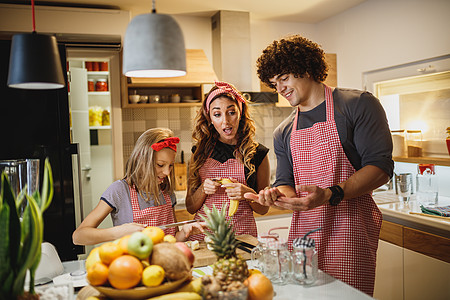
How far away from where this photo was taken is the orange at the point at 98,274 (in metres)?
1.04

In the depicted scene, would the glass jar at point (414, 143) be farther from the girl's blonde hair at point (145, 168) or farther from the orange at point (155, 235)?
the orange at point (155, 235)

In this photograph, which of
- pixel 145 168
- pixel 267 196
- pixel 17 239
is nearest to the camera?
pixel 17 239

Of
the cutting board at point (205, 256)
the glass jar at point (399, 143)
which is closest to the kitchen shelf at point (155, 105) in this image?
the glass jar at point (399, 143)

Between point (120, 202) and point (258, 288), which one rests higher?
point (120, 202)

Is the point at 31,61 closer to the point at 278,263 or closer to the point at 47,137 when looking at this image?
the point at 278,263

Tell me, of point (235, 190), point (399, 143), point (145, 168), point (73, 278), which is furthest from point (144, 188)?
point (399, 143)

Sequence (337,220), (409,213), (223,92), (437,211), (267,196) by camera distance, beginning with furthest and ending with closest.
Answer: (409,213)
(437,211)
(223,92)
(337,220)
(267,196)

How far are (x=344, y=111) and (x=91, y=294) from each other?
1.29 m

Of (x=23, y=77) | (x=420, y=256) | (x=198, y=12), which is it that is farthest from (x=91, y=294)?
(x=198, y=12)

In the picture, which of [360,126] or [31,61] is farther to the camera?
[360,126]

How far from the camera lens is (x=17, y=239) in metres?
0.98

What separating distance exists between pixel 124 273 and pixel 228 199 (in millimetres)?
1196

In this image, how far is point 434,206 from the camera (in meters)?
2.88

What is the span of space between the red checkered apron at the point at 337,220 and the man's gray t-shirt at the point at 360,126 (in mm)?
33
